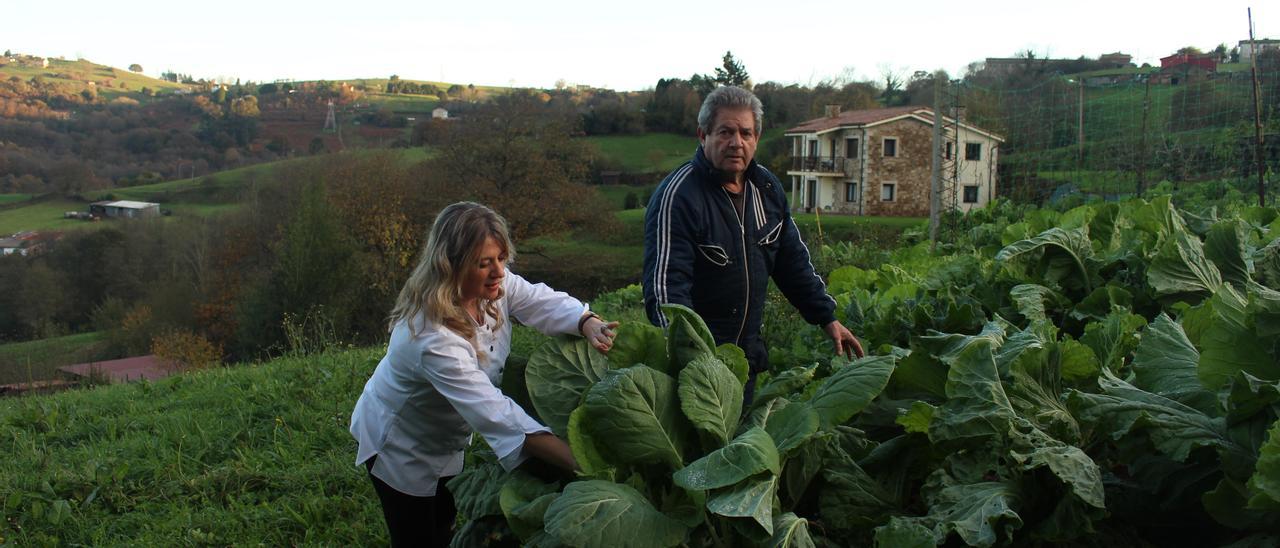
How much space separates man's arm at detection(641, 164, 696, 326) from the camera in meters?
3.47

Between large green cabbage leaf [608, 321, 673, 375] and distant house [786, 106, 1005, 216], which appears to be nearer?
large green cabbage leaf [608, 321, 673, 375]

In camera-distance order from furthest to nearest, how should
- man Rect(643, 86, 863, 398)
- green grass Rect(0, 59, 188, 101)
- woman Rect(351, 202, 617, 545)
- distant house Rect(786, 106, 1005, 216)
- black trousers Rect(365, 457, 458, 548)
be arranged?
green grass Rect(0, 59, 188, 101), distant house Rect(786, 106, 1005, 216), man Rect(643, 86, 863, 398), black trousers Rect(365, 457, 458, 548), woman Rect(351, 202, 617, 545)

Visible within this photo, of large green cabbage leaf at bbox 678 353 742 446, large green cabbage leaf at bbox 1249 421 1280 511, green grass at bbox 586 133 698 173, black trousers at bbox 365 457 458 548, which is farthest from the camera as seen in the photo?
green grass at bbox 586 133 698 173

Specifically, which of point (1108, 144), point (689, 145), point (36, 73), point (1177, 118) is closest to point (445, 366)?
point (1108, 144)

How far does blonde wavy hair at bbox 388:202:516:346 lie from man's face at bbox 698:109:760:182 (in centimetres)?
104

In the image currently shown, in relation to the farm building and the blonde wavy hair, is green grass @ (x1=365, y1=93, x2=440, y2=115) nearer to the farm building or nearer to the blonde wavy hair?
the farm building

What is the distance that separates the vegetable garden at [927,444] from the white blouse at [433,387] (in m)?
0.44

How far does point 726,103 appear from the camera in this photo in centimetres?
357

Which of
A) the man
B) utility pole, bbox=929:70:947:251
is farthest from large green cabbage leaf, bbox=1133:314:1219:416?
utility pole, bbox=929:70:947:251

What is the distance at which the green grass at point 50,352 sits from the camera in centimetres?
3120

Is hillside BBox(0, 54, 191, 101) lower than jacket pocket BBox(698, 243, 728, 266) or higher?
higher

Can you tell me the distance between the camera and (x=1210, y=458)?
166 centimetres

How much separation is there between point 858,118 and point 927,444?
46826mm

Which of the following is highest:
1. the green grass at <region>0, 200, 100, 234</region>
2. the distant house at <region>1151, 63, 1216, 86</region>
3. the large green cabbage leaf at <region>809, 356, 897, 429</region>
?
the distant house at <region>1151, 63, 1216, 86</region>
